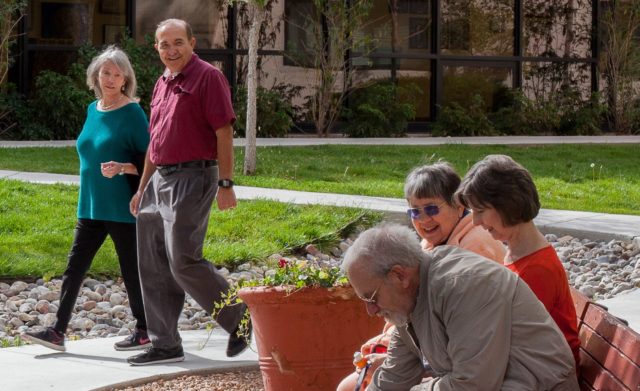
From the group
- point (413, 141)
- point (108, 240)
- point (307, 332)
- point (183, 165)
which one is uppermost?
point (183, 165)

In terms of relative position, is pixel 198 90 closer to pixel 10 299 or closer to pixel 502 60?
pixel 10 299

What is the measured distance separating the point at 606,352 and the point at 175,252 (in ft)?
8.33

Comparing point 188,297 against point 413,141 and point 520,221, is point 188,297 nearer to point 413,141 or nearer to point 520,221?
point 520,221

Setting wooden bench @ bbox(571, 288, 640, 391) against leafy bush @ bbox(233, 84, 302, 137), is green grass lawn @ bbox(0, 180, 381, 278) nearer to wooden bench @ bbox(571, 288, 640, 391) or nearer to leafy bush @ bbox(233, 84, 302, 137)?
wooden bench @ bbox(571, 288, 640, 391)

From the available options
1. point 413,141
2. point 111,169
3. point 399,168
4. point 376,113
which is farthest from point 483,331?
point 376,113

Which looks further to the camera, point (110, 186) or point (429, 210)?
point (110, 186)

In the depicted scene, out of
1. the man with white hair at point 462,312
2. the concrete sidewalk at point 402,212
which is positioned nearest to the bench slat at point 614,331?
the man with white hair at point 462,312

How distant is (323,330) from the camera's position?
501 centimetres

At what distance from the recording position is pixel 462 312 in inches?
136

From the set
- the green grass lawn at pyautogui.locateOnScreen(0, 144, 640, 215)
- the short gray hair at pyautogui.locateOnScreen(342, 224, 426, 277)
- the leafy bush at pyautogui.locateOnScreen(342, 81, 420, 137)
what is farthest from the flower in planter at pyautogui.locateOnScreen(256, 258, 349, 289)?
the leafy bush at pyautogui.locateOnScreen(342, 81, 420, 137)

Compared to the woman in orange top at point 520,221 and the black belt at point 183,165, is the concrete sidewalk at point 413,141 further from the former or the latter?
the woman in orange top at point 520,221

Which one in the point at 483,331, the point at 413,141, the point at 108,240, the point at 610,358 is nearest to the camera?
the point at 483,331

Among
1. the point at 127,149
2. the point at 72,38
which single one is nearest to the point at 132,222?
the point at 127,149

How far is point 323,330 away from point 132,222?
5.65 ft
